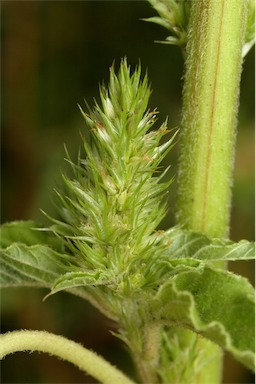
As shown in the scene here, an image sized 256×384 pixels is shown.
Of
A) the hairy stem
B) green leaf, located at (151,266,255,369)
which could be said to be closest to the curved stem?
the hairy stem

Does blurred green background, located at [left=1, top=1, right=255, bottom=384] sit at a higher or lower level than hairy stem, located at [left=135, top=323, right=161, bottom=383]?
higher

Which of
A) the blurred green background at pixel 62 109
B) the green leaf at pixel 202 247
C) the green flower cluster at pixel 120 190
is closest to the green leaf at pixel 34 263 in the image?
the green flower cluster at pixel 120 190

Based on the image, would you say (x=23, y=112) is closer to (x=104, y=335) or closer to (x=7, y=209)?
(x=7, y=209)

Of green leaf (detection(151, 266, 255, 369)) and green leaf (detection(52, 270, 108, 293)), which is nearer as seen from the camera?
green leaf (detection(151, 266, 255, 369))

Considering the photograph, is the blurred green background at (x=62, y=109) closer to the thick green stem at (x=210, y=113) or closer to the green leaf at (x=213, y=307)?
the thick green stem at (x=210, y=113)

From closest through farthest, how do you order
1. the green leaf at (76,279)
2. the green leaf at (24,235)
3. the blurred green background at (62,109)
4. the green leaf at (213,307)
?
the green leaf at (213,307)
the green leaf at (76,279)
the green leaf at (24,235)
the blurred green background at (62,109)

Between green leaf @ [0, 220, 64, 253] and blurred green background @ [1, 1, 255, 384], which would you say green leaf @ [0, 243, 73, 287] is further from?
blurred green background @ [1, 1, 255, 384]

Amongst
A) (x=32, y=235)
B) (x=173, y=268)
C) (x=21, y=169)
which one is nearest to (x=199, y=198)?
(x=173, y=268)
